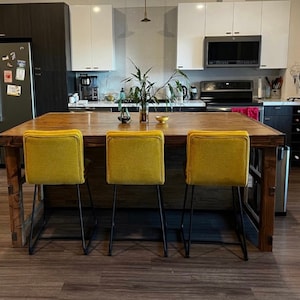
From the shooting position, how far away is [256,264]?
272 cm

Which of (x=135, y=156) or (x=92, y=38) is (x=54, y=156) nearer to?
(x=135, y=156)

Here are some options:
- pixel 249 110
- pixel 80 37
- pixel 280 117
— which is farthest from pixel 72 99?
pixel 280 117

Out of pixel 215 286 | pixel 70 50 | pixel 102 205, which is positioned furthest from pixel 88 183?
pixel 70 50

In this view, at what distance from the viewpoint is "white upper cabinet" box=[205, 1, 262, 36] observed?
527 centimetres

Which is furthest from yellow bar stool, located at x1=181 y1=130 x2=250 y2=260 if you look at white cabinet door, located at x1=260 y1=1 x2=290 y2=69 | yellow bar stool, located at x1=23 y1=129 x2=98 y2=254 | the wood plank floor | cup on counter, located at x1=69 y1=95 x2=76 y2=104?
white cabinet door, located at x1=260 y1=1 x2=290 y2=69

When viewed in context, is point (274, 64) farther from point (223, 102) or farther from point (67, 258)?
point (67, 258)

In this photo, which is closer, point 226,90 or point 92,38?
point 92,38

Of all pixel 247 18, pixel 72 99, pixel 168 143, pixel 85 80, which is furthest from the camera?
pixel 85 80

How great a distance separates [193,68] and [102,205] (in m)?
2.74

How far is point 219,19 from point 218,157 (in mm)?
3319

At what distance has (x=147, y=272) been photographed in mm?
2615

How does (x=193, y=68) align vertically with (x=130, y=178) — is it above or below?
above

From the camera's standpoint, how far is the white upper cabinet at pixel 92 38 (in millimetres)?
5395

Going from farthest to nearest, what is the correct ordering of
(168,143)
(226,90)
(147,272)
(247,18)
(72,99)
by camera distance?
(226,90) → (72,99) → (247,18) → (168,143) → (147,272)
